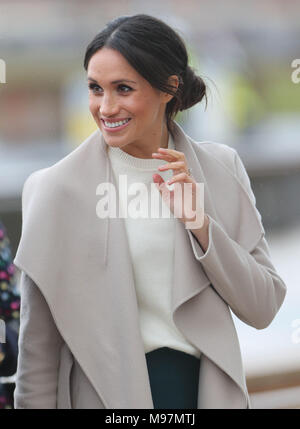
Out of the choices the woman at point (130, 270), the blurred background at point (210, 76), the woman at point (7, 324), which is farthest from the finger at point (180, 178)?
the blurred background at point (210, 76)

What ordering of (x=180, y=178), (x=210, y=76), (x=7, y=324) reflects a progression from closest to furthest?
1. (x=180, y=178)
2. (x=7, y=324)
3. (x=210, y=76)

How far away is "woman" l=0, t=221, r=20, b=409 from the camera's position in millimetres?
1539

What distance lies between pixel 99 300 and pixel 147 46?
39cm

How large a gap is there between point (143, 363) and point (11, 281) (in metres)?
0.43

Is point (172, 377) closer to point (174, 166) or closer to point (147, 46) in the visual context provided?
point (174, 166)

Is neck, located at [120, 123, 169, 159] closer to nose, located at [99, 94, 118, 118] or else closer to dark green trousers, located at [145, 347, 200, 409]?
nose, located at [99, 94, 118, 118]

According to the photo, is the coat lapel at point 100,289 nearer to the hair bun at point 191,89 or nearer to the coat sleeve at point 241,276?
the coat sleeve at point 241,276

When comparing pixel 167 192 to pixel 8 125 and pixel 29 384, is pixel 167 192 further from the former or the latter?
pixel 8 125

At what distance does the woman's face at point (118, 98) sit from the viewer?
1.20 m

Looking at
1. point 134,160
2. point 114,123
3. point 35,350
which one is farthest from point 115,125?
point 35,350

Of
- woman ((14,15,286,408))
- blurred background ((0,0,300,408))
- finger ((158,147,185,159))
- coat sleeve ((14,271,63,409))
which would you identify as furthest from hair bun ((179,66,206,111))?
blurred background ((0,0,300,408))

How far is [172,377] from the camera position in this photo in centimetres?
128

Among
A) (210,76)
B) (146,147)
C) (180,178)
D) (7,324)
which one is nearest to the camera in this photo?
(180,178)

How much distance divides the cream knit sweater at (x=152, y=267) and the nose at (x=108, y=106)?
4.9 inches
